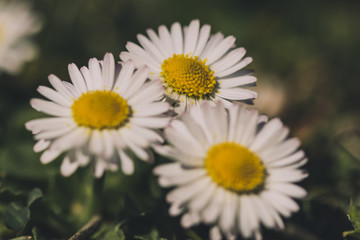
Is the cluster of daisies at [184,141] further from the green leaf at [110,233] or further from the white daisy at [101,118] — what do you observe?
the green leaf at [110,233]

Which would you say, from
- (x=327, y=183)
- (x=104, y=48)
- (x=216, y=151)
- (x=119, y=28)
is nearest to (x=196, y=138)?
(x=216, y=151)

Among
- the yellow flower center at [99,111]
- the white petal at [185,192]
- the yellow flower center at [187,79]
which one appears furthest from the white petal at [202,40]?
the white petal at [185,192]

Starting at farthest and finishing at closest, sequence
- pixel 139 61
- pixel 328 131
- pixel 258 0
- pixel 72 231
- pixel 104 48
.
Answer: pixel 258 0
pixel 104 48
pixel 328 131
pixel 72 231
pixel 139 61

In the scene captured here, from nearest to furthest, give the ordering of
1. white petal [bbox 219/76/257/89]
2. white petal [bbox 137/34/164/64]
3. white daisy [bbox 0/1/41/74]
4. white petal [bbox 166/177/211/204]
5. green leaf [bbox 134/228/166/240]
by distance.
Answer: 1. white petal [bbox 166/177/211/204]
2. green leaf [bbox 134/228/166/240]
3. white petal [bbox 219/76/257/89]
4. white petal [bbox 137/34/164/64]
5. white daisy [bbox 0/1/41/74]

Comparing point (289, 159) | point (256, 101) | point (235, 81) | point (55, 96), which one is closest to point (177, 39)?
point (235, 81)

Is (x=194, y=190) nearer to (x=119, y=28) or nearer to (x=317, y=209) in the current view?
(x=317, y=209)

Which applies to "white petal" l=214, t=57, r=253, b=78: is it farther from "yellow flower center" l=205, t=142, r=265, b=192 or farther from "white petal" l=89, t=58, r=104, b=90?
"white petal" l=89, t=58, r=104, b=90

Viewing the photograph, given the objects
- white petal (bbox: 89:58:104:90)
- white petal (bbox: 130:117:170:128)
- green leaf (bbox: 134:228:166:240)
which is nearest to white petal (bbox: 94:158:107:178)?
white petal (bbox: 130:117:170:128)
